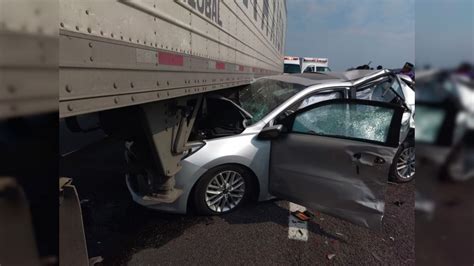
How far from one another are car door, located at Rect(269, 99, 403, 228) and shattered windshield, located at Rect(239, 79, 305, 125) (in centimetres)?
63

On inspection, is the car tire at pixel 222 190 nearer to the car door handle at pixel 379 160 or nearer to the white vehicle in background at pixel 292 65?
Result: the car door handle at pixel 379 160

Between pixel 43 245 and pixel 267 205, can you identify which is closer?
pixel 43 245

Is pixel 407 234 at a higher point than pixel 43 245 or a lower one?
lower

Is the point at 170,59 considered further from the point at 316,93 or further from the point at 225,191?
the point at 316,93

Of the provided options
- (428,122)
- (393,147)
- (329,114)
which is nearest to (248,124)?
(329,114)

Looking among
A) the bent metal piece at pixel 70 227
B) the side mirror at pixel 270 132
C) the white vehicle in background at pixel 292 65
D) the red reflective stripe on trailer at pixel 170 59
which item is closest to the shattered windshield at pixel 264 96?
the side mirror at pixel 270 132

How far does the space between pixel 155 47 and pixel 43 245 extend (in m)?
1.43

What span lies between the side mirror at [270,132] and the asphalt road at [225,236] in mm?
814

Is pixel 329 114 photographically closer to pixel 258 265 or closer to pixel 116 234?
pixel 258 265

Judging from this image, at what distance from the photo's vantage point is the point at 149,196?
313cm

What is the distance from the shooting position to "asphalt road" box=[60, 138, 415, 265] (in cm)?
273

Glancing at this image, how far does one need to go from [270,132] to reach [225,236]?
1.19 metres

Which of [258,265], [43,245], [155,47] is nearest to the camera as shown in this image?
[43,245]

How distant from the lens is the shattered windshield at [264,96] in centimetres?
410
